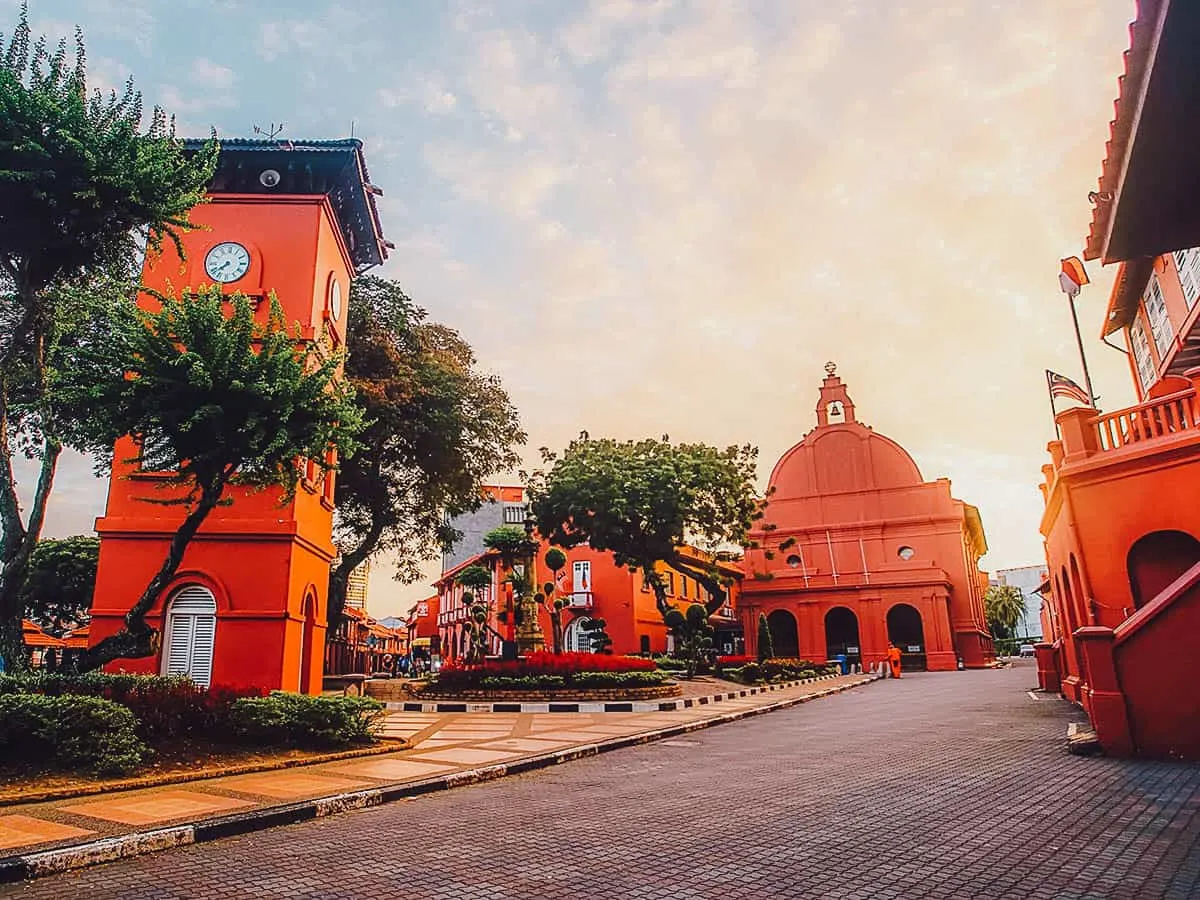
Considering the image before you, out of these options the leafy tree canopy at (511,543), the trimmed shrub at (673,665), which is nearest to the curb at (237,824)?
the leafy tree canopy at (511,543)

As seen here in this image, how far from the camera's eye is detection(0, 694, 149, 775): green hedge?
7492 mm

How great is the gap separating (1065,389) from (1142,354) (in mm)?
7094

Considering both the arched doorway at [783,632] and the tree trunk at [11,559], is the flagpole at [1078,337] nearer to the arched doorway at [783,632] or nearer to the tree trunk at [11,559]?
the tree trunk at [11,559]

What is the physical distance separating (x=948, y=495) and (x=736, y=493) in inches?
705

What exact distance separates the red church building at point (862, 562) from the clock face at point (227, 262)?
103 feet

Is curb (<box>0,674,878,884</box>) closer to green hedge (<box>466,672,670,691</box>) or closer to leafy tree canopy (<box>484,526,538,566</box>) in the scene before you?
green hedge (<box>466,672,670,691</box>)

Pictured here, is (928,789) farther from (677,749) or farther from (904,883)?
(677,749)

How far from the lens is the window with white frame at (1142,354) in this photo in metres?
19.6

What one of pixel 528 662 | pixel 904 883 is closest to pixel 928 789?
pixel 904 883

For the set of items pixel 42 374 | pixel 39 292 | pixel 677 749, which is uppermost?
pixel 39 292

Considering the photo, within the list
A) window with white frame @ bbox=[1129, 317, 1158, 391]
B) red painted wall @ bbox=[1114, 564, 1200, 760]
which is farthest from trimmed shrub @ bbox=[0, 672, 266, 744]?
window with white frame @ bbox=[1129, 317, 1158, 391]

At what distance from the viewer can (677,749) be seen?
11203mm

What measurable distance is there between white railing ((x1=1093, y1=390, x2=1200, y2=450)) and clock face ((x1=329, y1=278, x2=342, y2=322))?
15.8 meters

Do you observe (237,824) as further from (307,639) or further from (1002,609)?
(1002,609)
